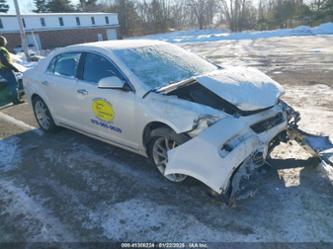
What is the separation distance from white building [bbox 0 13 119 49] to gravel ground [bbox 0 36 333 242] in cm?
3288

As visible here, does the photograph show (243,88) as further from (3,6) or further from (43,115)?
(3,6)

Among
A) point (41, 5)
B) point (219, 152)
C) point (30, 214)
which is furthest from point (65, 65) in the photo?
point (41, 5)

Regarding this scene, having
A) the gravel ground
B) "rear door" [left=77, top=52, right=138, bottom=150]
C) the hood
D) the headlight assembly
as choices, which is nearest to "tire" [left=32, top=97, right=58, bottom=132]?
the gravel ground

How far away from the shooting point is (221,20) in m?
53.8

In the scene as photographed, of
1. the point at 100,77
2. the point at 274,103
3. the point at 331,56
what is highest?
the point at 100,77

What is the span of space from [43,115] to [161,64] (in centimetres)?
287

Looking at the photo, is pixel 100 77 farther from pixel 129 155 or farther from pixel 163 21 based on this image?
pixel 163 21

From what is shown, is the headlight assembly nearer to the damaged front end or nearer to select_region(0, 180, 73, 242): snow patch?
the damaged front end

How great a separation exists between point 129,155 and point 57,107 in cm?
170

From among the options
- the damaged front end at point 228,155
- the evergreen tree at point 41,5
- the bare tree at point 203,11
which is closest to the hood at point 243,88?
the damaged front end at point 228,155

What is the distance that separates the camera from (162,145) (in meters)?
3.64

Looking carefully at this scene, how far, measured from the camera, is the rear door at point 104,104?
3.88 metres

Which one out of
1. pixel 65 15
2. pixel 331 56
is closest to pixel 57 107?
pixel 331 56

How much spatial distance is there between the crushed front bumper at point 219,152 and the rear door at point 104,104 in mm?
1003
